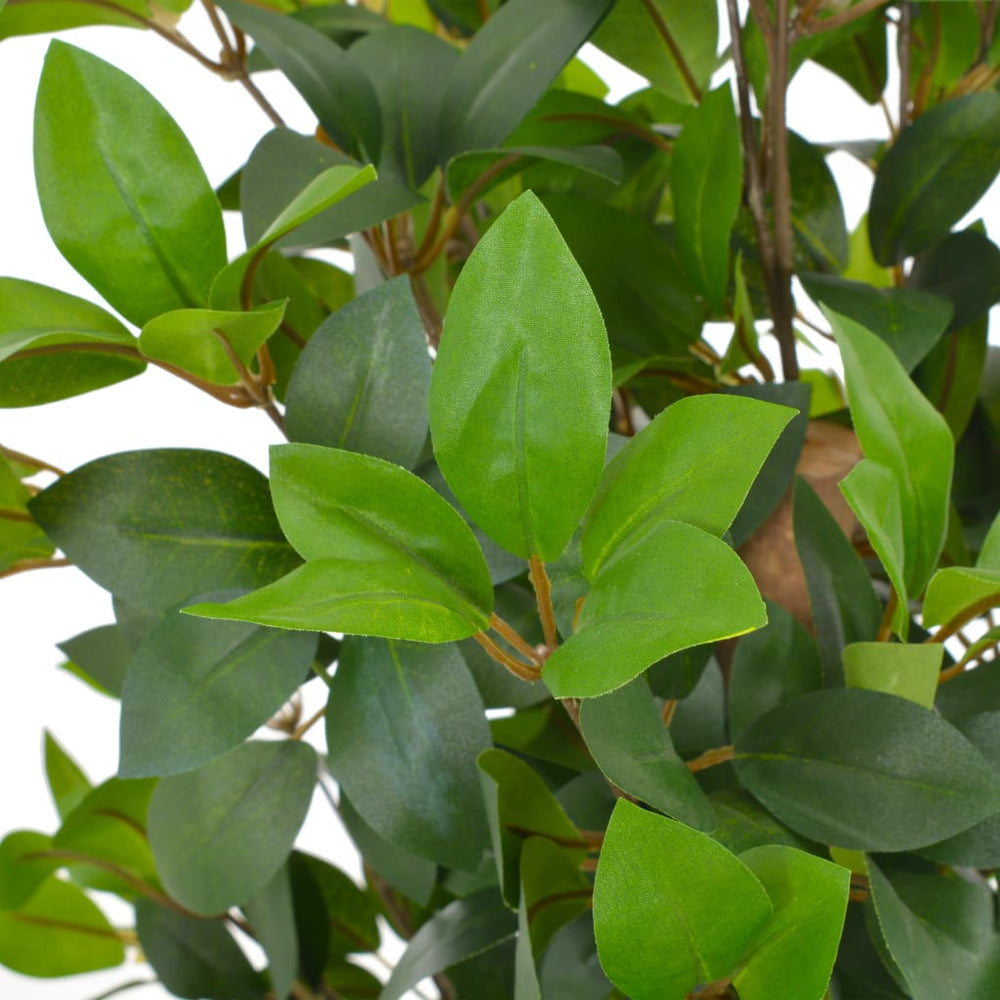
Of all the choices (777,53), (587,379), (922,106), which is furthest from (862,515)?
(922,106)

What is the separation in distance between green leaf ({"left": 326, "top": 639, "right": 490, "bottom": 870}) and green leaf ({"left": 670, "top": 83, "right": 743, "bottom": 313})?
0.19 metres

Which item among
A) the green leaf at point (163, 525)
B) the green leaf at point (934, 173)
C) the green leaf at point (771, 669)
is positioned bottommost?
the green leaf at point (771, 669)

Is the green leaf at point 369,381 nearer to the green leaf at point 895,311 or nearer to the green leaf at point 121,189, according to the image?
the green leaf at point 121,189

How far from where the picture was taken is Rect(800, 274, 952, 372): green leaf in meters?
0.45

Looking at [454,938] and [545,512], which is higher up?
[545,512]

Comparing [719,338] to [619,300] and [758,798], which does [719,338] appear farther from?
[758,798]

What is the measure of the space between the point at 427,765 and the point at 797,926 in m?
0.12

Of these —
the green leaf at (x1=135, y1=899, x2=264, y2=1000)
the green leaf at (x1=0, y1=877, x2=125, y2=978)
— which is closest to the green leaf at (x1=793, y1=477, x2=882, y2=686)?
the green leaf at (x1=135, y1=899, x2=264, y2=1000)

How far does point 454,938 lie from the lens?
0.44 m

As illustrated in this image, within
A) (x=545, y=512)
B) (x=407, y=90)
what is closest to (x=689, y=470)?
(x=545, y=512)

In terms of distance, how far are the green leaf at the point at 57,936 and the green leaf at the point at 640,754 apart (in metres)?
0.45

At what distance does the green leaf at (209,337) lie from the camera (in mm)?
336

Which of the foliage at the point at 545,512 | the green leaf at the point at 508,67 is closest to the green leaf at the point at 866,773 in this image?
the foliage at the point at 545,512

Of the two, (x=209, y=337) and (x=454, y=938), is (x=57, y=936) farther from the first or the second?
(x=209, y=337)
